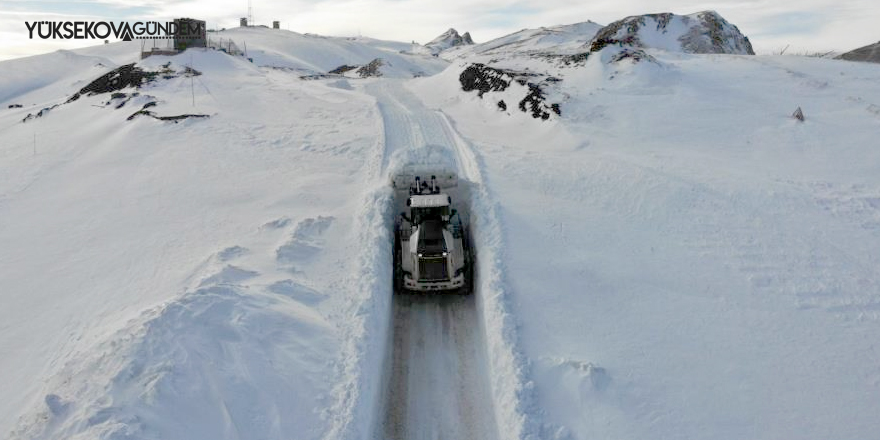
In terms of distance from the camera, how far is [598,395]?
9.87 metres

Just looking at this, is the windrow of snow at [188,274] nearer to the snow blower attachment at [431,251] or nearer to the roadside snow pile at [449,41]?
the snow blower attachment at [431,251]

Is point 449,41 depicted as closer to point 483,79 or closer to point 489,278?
point 483,79

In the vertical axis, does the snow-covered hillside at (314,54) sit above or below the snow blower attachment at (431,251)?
above

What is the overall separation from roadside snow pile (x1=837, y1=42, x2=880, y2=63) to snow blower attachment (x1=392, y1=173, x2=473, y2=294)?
112 ft

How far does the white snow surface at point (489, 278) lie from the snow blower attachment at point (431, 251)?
0.48 m

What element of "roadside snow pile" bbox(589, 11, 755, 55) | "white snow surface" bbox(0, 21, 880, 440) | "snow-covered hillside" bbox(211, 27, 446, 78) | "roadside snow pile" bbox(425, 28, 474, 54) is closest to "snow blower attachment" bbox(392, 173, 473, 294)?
"white snow surface" bbox(0, 21, 880, 440)

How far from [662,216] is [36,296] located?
16.9 metres

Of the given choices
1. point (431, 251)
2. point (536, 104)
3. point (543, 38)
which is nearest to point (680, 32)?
point (536, 104)

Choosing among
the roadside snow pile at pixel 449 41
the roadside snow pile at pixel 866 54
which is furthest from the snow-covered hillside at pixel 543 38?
the roadside snow pile at pixel 866 54

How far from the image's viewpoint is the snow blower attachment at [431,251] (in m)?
13.1

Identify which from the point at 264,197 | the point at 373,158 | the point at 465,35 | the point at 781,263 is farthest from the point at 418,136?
the point at 465,35

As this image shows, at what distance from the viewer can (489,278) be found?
43.3 ft

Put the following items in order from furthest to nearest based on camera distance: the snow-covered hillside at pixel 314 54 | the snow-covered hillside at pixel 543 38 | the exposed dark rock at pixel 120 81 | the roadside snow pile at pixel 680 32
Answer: the snow-covered hillside at pixel 543 38, the snow-covered hillside at pixel 314 54, the roadside snow pile at pixel 680 32, the exposed dark rock at pixel 120 81

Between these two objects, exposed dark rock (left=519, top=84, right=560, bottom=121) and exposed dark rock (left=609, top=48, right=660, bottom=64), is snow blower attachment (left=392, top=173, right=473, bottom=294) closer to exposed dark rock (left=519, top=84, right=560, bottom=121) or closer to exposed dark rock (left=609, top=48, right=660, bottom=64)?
exposed dark rock (left=519, top=84, right=560, bottom=121)
